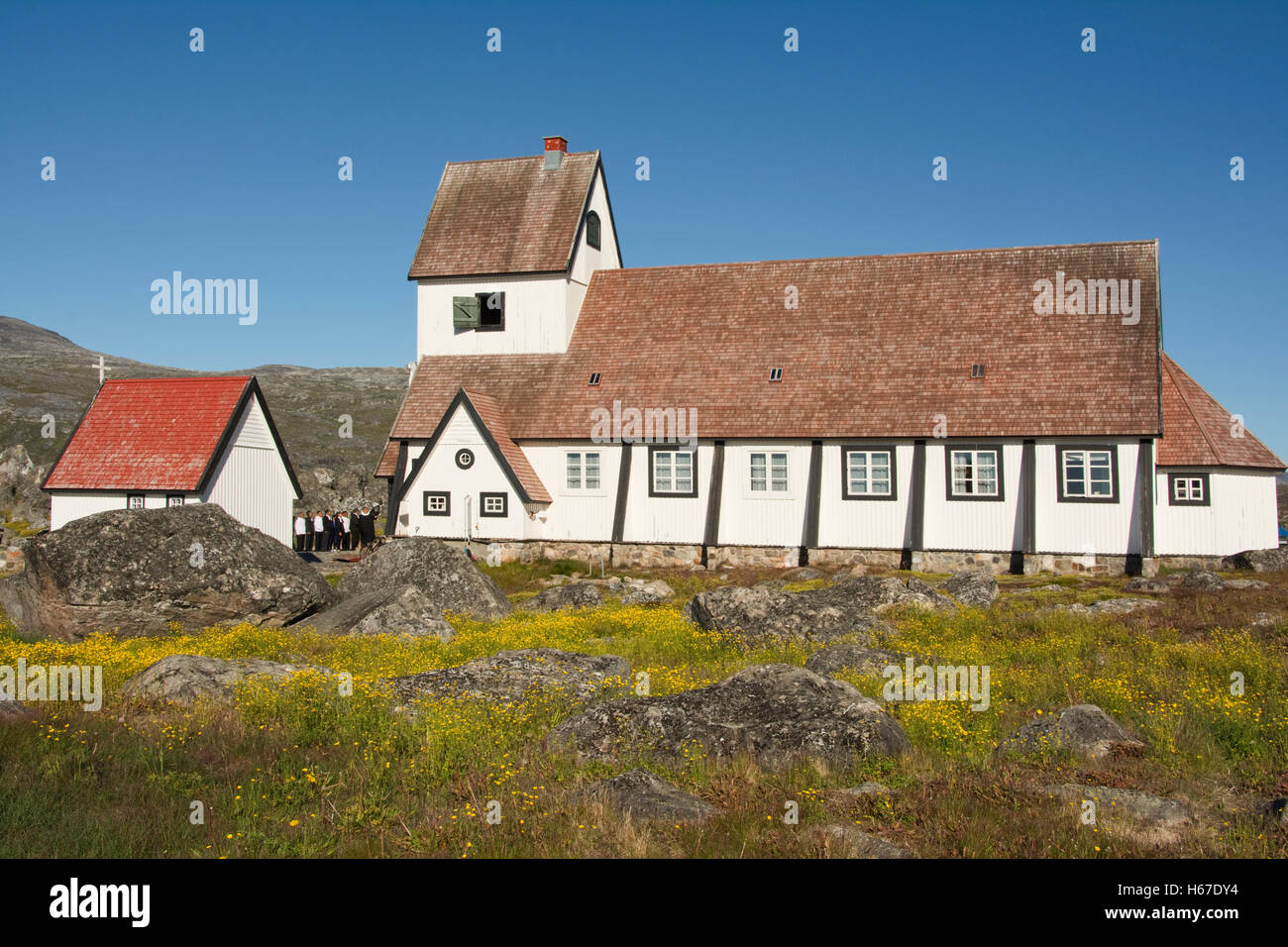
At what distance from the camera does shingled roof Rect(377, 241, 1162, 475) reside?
3044cm

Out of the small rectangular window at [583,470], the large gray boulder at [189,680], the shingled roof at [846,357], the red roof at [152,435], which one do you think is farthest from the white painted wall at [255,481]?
the large gray boulder at [189,680]

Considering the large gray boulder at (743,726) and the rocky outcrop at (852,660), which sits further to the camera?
the rocky outcrop at (852,660)

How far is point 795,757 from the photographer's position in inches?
385

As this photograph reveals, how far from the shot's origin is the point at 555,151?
3828 cm

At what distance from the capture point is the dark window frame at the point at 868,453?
31.1 metres

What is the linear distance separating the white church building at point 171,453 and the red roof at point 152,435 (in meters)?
0.03

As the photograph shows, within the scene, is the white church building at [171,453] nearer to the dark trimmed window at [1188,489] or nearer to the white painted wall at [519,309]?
the white painted wall at [519,309]

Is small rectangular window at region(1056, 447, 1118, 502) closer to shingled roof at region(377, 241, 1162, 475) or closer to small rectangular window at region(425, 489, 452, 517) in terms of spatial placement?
shingled roof at region(377, 241, 1162, 475)

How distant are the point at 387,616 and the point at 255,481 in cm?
1716

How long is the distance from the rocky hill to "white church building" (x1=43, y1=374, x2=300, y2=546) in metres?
19.8

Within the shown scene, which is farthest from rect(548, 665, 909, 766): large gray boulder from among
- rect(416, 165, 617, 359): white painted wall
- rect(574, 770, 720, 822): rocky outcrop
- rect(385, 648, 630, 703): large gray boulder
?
rect(416, 165, 617, 359): white painted wall

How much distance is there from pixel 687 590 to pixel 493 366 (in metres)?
13.8
